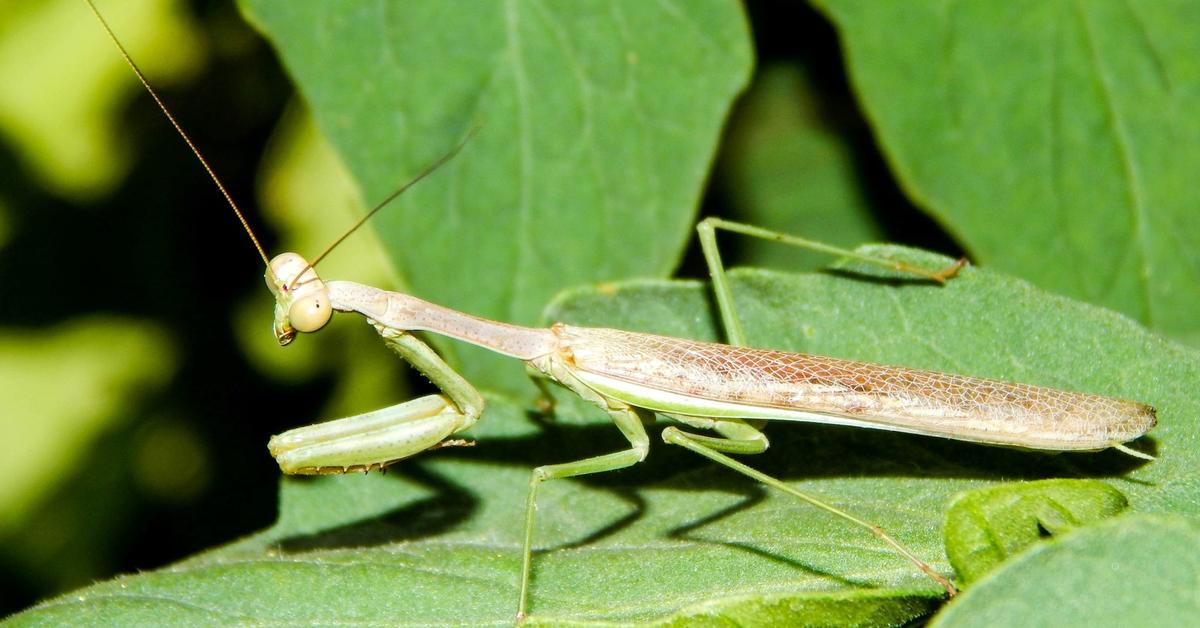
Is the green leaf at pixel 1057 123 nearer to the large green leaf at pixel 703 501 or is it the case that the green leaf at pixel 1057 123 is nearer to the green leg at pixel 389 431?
the large green leaf at pixel 703 501

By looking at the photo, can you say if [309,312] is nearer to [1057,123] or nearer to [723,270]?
[723,270]

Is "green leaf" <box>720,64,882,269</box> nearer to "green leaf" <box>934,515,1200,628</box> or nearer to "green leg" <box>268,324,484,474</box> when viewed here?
"green leg" <box>268,324,484,474</box>

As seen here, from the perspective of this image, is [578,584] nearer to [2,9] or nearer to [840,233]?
[840,233]

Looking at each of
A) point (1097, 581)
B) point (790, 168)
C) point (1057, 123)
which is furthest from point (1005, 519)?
point (790, 168)

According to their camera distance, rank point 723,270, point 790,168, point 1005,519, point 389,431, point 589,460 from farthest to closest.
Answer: point 790,168 < point 723,270 < point 389,431 < point 589,460 < point 1005,519

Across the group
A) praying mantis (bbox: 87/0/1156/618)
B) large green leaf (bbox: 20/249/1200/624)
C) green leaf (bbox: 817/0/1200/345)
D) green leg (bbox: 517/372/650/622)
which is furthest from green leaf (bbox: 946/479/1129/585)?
green leaf (bbox: 817/0/1200/345)

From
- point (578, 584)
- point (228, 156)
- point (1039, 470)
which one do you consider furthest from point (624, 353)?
point (228, 156)
